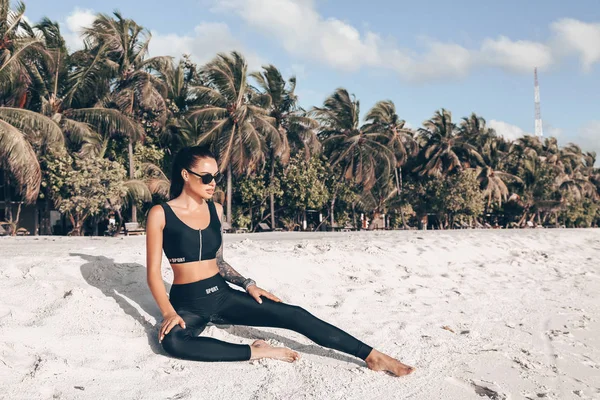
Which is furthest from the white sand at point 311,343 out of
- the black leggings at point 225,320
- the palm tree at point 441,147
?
the palm tree at point 441,147

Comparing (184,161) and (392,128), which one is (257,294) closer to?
(184,161)

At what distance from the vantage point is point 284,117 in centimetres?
2583

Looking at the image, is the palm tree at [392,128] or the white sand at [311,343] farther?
the palm tree at [392,128]

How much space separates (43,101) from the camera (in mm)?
18078

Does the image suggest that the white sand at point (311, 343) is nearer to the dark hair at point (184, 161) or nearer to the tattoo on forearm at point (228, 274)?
the tattoo on forearm at point (228, 274)

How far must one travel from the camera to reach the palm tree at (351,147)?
27.1 m

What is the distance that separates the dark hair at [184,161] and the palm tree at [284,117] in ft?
65.7

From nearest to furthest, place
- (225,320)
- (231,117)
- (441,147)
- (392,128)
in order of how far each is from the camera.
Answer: (225,320)
(231,117)
(392,128)
(441,147)

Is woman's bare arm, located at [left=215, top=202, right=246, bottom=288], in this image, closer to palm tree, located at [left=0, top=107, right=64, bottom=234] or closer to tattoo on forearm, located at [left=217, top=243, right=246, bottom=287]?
tattoo on forearm, located at [left=217, top=243, right=246, bottom=287]

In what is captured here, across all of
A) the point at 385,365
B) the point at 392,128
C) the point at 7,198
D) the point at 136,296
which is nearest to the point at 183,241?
the point at 136,296

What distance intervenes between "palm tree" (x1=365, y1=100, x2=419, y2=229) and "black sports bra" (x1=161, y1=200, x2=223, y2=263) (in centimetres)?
2579

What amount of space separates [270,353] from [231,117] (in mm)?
18785

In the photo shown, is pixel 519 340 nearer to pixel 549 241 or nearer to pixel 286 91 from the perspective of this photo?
pixel 549 241

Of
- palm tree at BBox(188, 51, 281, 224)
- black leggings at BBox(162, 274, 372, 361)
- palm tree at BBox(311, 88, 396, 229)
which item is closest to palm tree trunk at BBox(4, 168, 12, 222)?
palm tree at BBox(188, 51, 281, 224)
